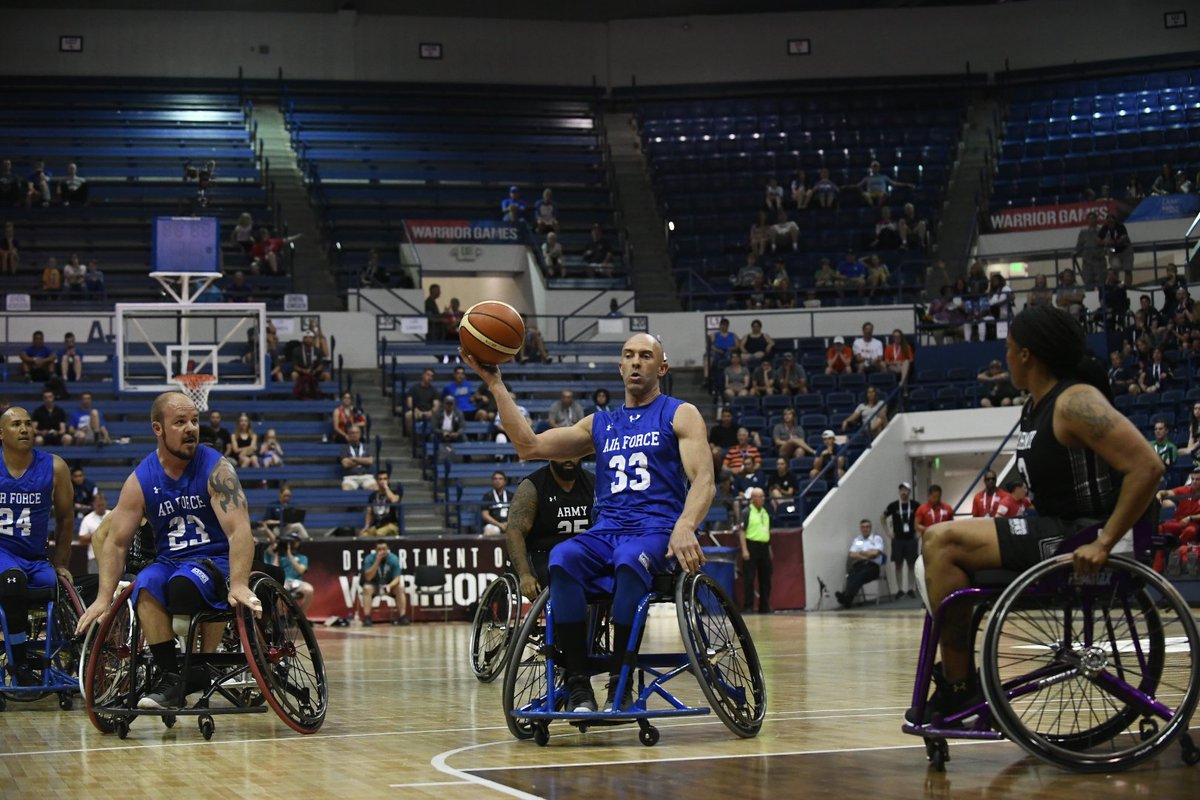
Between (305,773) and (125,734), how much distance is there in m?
1.66

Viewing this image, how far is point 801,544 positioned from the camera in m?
20.8

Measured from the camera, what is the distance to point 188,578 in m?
6.88

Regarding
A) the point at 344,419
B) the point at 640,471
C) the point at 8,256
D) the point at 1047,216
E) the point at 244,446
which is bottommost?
the point at 640,471

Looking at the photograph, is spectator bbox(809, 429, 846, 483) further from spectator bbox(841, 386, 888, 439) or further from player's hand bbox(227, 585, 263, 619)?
player's hand bbox(227, 585, 263, 619)

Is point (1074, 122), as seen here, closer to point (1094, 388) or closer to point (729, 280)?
point (729, 280)

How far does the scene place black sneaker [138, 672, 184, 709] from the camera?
6.86 metres

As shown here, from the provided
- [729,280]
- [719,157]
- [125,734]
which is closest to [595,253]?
[729,280]

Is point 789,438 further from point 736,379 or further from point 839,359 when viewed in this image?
point 839,359

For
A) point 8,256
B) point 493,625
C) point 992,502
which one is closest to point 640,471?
point 493,625

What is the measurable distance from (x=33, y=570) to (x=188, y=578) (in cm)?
225

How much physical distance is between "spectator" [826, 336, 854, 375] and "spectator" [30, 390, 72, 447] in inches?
451

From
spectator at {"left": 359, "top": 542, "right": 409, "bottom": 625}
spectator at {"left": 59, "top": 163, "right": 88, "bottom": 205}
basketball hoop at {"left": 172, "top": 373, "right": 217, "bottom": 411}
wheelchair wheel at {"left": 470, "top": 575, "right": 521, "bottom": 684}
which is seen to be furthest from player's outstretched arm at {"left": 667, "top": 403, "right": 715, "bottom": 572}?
spectator at {"left": 59, "top": 163, "right": 88, "bottom": 205}

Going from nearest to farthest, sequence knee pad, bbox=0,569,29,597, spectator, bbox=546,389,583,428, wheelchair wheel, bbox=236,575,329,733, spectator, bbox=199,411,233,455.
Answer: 1. wheelchair wheel, bbox=236,575,329,733
2. knee pad, bbox=0,569,29,597
3. spectator, bbox=199,411,233,455
4. spectator, bbox=546,389,583,428

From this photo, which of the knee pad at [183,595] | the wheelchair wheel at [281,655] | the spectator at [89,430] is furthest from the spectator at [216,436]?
the knee pad at [183,595]
